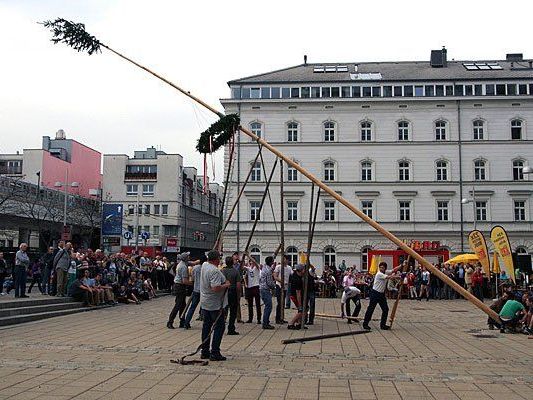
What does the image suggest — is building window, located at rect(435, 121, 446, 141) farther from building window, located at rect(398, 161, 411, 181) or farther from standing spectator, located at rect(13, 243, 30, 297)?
standing spectator, located at rect(13, 243, 30, 297)

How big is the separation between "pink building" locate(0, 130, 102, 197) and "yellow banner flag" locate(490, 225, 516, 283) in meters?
56.5

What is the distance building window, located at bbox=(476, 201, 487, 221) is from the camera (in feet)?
169

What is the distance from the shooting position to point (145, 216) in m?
84.0

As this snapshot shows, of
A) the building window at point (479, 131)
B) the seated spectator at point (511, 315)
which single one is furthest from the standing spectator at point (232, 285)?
the building window at point (479, 131)

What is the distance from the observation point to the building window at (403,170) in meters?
52.5

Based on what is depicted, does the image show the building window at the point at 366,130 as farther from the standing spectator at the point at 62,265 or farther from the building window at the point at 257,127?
the standing spectator at the point at 62,265

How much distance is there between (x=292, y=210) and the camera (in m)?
52.7

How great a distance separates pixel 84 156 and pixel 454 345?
8054 centimetres

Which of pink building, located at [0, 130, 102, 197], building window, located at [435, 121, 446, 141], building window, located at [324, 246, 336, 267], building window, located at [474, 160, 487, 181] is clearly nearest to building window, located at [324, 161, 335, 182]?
building window, located at [324, 246, 336, 267]

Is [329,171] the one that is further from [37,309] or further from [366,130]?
[37,309]

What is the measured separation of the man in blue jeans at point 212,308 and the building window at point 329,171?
141ft

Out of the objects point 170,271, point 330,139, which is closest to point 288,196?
point 330,139

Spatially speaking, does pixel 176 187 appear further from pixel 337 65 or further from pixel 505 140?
pixel 505 140

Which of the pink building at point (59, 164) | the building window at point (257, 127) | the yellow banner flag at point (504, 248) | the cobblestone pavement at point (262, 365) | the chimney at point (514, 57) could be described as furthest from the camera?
the pink building at point (59, 164)
